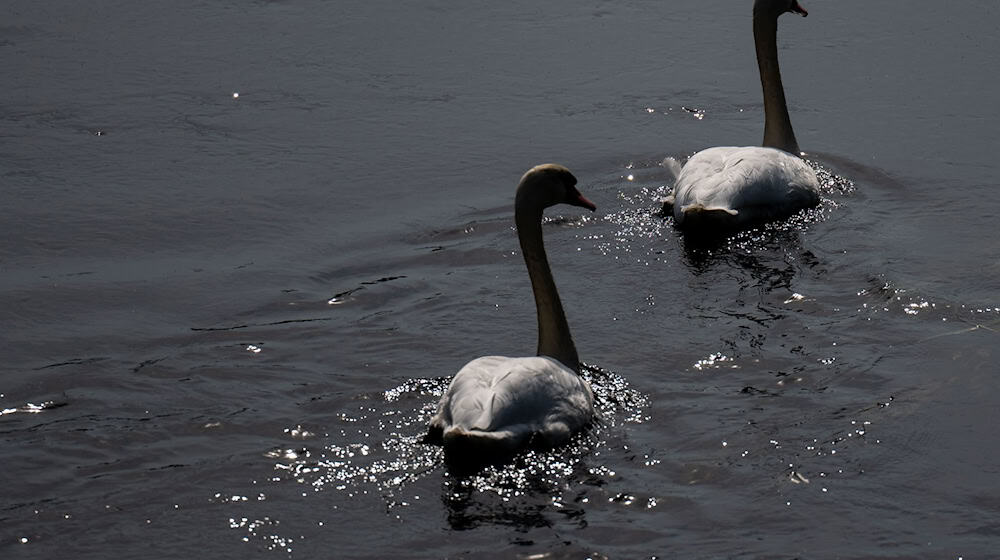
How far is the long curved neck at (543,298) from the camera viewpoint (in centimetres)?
827

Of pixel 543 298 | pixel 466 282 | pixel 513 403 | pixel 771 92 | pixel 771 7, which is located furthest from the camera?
pixel 771 7

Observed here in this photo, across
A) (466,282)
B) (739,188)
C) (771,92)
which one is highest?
(771,92)

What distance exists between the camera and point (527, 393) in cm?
734

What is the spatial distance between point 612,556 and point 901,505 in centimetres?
Answer: 151

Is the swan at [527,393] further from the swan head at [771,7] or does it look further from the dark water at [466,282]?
the swan head at [771,7]

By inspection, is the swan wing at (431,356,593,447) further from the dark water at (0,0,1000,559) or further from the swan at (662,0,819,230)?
the swan at (662,0,819,230)

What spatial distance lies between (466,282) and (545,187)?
186cm

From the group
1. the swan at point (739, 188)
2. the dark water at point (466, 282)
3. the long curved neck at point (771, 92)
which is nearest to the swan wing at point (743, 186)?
the swan at point (739, 188)

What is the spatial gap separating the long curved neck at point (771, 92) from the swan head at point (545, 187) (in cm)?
393

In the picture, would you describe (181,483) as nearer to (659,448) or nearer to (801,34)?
(659,448)

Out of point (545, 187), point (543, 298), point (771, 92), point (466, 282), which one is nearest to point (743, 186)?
point (771, 92)

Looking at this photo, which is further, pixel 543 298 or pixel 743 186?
pixel 743 186

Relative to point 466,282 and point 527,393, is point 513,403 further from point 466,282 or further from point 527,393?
point 466,282

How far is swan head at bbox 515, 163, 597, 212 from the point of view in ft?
27.3
